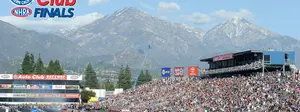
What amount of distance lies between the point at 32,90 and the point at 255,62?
215 ft

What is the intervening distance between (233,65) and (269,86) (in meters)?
25.2

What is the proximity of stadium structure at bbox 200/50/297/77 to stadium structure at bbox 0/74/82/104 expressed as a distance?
158ft

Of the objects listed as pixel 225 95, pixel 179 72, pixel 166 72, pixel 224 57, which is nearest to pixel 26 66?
pixel 166 72

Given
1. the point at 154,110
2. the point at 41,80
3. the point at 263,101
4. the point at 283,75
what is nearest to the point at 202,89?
the point at 154,110

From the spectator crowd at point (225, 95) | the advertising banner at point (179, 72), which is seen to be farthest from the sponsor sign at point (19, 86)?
the advertising banner at point (179, 72)

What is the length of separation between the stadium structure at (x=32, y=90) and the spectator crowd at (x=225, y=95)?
94.3ft

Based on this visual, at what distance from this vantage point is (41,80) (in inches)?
5138

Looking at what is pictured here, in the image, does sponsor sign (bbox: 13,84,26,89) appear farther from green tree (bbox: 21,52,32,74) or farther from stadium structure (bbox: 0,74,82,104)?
green tree (bbox: 21,52,32,74)

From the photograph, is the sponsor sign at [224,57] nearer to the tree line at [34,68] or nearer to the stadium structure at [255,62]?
the stadium structure at [255,62]

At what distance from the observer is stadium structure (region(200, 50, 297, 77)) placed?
8069 cm

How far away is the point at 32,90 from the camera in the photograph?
12875 centimetres

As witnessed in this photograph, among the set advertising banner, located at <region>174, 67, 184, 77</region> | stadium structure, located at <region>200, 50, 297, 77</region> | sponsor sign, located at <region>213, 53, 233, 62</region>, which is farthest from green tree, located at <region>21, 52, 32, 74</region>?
stadium structure, located at <region>200, 50, 297, 77</region>

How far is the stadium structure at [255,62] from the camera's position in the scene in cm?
8069

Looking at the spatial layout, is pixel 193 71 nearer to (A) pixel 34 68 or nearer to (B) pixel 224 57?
(B) pixel 224 57
